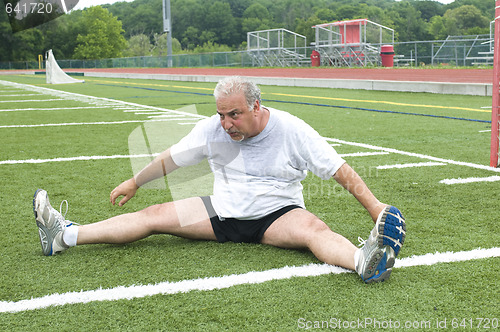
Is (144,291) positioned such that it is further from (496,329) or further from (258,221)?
(496,329)

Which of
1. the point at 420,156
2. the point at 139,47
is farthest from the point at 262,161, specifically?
the point at 139,47

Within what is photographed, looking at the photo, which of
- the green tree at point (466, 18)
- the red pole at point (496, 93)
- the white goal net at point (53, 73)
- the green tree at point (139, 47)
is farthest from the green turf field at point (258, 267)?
the green tree at point (139, 47)

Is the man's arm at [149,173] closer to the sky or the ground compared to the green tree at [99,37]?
closer to the ground

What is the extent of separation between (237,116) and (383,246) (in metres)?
1.03

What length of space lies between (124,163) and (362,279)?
157 inches

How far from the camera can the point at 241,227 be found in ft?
11.2

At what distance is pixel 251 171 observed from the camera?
3.38 metres

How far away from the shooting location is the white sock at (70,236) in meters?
3.39

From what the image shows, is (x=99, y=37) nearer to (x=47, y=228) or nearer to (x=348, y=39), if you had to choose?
(x=348, y=39)

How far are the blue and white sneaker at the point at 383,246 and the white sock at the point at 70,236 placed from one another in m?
1.69

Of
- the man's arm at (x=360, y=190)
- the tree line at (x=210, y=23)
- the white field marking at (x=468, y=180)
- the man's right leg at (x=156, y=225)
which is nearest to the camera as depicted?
the man's arm at (x=360, y=190)

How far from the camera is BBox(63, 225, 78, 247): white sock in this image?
3387mm

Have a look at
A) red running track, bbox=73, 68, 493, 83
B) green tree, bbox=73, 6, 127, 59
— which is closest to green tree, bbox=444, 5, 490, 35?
red running track, bbox=73, 68, 493, 83

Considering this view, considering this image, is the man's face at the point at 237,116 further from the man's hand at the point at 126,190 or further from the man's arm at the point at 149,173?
the man's hand at the point at 126,190
